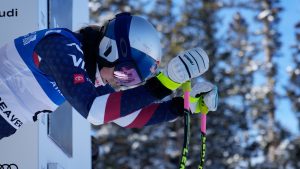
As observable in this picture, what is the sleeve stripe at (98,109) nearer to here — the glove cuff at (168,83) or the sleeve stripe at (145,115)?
the glove cuff at (168,83)

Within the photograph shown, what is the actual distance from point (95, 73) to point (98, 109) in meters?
0.58

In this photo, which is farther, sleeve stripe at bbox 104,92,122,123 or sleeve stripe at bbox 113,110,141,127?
sleeve stripe at bbox 113,110,141,127

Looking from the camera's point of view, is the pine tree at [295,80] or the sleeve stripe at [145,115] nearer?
the sleeve stripe at [145,115]

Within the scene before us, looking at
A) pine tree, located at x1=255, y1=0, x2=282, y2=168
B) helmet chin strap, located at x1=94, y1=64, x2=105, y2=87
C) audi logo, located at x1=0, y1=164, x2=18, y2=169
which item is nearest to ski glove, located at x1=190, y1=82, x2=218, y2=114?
helmet chin strap, located at x1=94, y1=64, x2=105, y2=87

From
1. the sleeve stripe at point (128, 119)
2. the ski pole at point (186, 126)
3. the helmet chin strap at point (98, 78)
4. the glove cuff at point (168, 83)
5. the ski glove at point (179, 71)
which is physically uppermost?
the ski glove at point (179, 71)

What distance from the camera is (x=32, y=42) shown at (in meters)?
4.00

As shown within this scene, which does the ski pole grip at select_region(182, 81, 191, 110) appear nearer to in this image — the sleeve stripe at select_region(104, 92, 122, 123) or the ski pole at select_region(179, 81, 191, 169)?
the ski pole at select_region(179, 81, 191, 169)

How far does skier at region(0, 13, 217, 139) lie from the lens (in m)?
3.66

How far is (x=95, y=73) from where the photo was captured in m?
4.15

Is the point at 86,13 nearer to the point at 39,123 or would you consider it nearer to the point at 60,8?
the point at 60,8

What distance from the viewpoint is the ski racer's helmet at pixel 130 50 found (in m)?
4.03

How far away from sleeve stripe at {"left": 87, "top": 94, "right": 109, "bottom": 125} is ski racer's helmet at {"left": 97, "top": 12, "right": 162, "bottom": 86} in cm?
41

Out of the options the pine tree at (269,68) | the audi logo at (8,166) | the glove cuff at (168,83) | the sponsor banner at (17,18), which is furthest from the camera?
the pine tree at (269,68)

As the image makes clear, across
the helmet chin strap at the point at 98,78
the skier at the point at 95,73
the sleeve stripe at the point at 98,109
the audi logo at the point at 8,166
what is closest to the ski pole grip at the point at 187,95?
the skier at the point at 95,73
